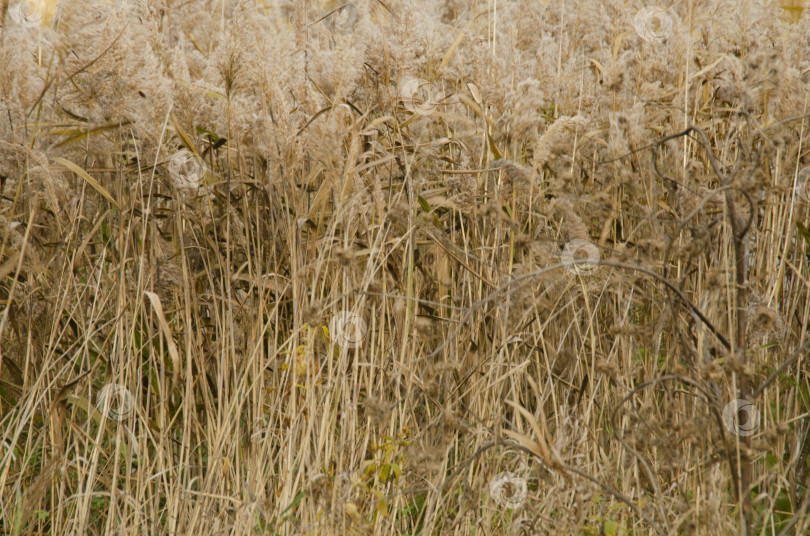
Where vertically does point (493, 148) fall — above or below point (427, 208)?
above

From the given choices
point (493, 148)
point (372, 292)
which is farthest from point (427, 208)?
point (372, 292)

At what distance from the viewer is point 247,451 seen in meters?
1.81

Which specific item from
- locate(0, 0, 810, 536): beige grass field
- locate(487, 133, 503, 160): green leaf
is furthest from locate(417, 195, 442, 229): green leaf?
locate(487, 133, 503, 160): green leaf

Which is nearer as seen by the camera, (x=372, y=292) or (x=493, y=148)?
(x=372, y=292)

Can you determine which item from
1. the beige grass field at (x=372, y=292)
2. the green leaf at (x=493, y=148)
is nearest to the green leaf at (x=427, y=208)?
the beige grass field at (x=372, y=292)

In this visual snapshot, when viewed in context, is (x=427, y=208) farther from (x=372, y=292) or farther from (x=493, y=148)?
(x=372, y=292)

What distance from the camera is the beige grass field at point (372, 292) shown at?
1.60 m

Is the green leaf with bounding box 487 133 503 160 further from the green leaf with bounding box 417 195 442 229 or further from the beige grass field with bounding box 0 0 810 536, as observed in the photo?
the green leaf with bounding box 417 195 442 229

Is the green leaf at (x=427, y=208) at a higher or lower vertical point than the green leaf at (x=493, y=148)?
lower

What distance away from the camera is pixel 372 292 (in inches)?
59.5

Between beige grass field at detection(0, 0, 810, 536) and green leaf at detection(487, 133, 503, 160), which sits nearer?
beige grass field at detection(0, 0, 810, 536)

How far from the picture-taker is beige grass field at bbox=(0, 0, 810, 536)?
160cm

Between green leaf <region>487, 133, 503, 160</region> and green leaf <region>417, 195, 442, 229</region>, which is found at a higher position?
green leaf <region>487, 133, 503, 160</region>

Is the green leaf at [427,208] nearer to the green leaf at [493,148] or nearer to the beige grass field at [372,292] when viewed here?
the beige grass field at [372,292]
